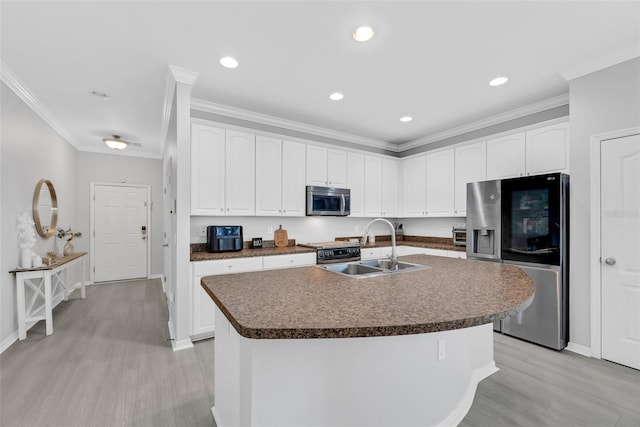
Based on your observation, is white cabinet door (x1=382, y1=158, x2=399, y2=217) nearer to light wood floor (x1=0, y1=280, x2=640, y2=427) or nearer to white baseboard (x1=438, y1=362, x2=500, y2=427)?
light wood floor (x1=0, y1=280, x2=640, y2=427)

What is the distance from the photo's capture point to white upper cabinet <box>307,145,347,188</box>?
414 cm

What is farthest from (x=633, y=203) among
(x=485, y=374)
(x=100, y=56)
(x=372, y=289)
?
(x=100, y=56)

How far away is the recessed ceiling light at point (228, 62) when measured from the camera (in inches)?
98.3

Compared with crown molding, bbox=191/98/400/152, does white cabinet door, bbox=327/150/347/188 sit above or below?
below

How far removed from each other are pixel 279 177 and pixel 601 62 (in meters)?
3.42

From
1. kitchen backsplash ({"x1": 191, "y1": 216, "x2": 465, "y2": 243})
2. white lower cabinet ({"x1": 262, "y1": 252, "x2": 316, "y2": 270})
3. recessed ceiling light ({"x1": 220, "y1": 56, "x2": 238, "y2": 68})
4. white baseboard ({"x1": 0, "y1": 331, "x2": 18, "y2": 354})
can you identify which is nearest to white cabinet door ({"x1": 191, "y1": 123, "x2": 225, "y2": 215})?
kitchen backsplash ({"x1": 191, "y1": 216, "x2": 465, "y2": 243})

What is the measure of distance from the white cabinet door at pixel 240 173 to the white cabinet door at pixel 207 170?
0.07m

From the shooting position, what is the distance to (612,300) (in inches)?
98.7

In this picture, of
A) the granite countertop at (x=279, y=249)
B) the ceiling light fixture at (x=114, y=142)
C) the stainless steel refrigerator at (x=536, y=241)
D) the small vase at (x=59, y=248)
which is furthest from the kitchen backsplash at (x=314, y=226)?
the small vase at (x=59, y=248)

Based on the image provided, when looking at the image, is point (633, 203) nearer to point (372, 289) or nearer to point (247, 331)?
point (372, 289)

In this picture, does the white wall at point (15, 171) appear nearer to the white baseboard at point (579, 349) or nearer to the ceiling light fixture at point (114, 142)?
the ceiling light fixture at point (114, 142)

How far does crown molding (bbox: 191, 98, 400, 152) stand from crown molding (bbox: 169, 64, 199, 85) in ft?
1.87

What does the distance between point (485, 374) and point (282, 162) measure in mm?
3133

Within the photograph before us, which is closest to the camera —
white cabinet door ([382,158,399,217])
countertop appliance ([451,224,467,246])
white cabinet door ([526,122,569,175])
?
white cabinet door ([526,122,569,175])
